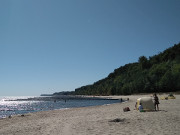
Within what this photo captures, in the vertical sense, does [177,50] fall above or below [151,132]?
above

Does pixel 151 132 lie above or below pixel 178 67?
below

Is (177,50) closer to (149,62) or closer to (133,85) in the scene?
(149,62)

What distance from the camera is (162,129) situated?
39.5 feet

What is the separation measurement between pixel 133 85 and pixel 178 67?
35708 millimetres

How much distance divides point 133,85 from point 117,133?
122657 millimetres

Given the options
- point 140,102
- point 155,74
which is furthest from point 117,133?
point 155,74

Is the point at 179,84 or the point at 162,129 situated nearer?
the point at 162,129

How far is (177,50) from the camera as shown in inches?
5984

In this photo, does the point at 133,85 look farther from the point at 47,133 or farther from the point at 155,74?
the point at 47,133

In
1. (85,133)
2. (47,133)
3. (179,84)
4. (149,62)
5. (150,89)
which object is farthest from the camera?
(149,62)

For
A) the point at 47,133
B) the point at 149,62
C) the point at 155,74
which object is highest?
the point at 149,62

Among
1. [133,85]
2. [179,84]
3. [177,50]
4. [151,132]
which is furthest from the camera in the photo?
[177,50]

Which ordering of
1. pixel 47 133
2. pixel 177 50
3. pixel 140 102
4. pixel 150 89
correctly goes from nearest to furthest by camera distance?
pixel 47 133 < pixel 140 102 < pixel 150 89 < pixel 177 50

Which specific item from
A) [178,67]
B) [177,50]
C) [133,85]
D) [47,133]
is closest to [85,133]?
[47,133]
